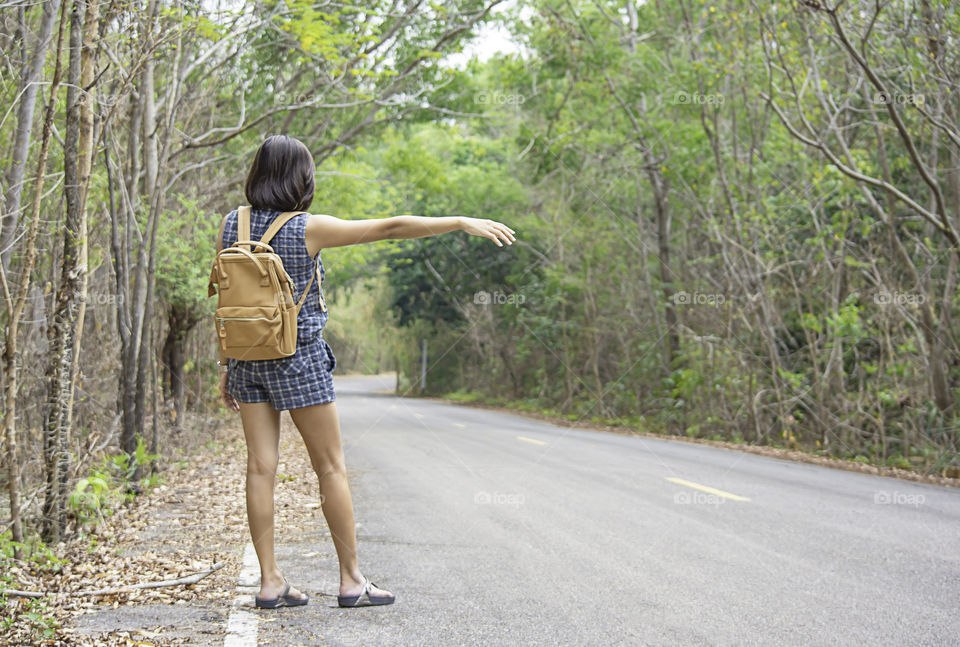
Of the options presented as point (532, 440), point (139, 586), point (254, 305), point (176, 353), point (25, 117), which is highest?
point (25, 117)

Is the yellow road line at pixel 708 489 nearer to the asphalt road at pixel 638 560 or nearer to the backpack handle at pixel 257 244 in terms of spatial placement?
the asphalt road at pixel 638 560

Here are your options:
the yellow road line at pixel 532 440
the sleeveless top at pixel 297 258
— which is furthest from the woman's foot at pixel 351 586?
the yellow road line at pixel 532 440

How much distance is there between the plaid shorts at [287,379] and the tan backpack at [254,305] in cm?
11

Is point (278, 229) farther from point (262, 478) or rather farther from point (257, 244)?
point (262, 478)

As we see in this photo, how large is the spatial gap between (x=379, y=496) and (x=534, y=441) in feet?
22.5

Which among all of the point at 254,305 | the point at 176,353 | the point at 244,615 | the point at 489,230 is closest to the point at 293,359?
the point at 254,305

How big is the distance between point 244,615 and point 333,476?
2.29 ft

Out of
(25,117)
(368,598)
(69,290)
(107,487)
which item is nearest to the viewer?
(368,598)

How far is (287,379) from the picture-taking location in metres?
3.76

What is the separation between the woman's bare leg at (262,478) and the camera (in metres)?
3.87

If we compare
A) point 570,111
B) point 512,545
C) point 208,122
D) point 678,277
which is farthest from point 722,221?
point 512,545

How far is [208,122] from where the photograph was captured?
1378 cm

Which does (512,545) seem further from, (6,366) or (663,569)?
(6,366)

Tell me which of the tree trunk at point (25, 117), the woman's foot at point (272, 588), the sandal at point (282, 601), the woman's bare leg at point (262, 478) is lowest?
the sandal at point (282, 601)
